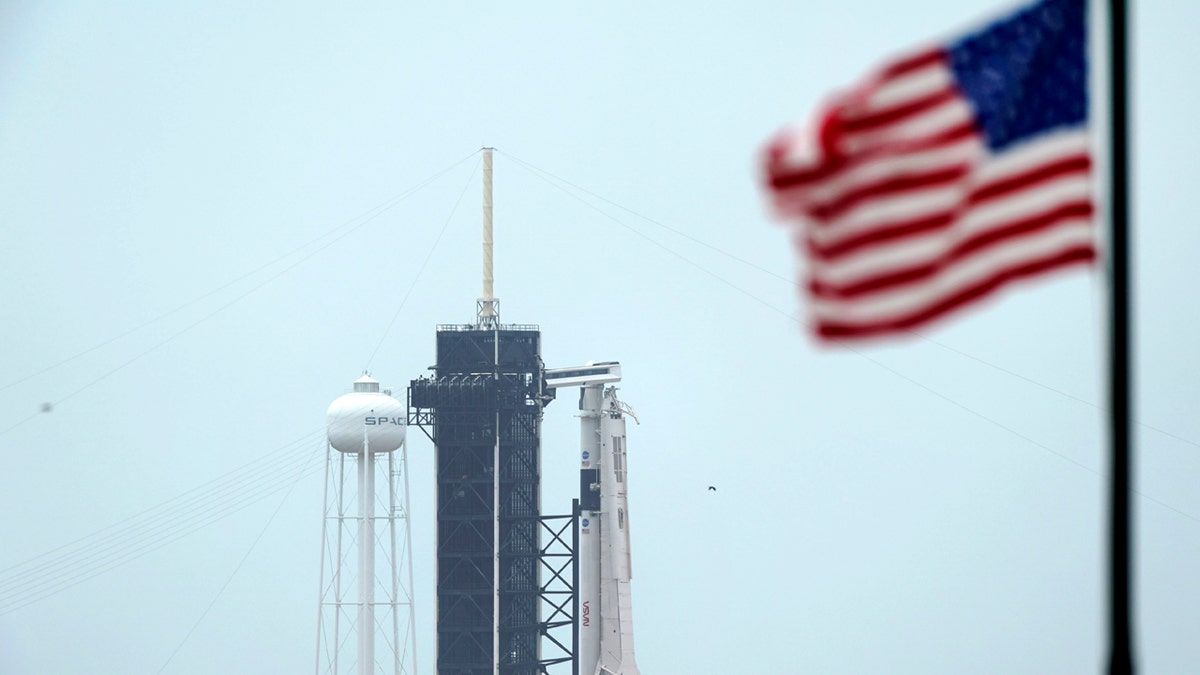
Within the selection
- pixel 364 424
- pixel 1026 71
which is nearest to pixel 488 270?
pixel 364 424

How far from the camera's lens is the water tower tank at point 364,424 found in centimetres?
9800

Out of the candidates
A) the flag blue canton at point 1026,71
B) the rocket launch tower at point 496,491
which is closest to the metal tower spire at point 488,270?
the rocket launch tower at point 496,491

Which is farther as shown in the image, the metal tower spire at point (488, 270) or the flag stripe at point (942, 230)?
the metal tower spire at point (488, 270)

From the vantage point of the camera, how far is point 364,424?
3858 inches

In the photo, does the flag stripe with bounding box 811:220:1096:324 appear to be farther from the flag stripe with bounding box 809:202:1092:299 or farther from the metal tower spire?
the metal tower spire

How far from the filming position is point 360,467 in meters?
98.6

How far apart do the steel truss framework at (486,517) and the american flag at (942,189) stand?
81049 millimetres

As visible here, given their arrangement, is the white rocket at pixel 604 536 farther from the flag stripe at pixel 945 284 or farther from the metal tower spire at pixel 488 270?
the flag stripe at pixel 945 284

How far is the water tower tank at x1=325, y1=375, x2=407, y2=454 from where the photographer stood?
3858 inches

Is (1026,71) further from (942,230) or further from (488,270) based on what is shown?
(488,270)

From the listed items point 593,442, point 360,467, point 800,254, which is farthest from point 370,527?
point 800,254

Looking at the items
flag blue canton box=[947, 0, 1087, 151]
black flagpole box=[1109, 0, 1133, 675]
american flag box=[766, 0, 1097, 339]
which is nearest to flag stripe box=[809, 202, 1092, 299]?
american flag box=[766, 0, 1097, 339]

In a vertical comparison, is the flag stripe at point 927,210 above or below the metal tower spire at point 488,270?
below

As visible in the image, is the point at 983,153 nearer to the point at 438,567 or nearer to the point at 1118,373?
the point at 1118,373
